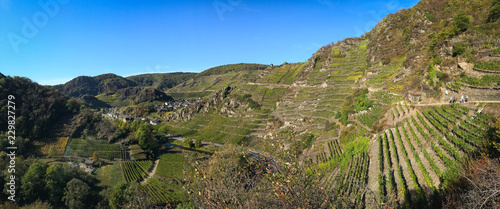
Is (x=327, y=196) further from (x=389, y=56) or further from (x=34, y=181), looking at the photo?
(x=389, y=56)

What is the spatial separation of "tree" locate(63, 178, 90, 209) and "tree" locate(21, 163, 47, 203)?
5.38m

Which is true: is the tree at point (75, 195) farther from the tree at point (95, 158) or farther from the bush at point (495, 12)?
the bush at point (495, 12)

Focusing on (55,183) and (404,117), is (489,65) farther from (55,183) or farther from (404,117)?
(55,183)

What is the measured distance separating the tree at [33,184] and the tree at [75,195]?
17.6ft

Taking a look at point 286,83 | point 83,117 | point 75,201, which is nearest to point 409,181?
point 75,201

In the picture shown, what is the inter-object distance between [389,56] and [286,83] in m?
37.5

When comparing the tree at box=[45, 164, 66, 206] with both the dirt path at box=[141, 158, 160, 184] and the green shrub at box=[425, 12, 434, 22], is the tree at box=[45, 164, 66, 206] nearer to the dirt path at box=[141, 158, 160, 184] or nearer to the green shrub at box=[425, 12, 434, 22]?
the dirt path at box=[141, 158, 160, 184]

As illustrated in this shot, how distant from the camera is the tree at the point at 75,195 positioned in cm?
3023

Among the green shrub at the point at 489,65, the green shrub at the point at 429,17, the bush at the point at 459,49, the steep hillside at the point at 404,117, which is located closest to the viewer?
the steep hillside at the point at 404,117

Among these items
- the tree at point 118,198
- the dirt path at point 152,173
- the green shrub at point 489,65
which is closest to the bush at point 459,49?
the green shrub at point 489,65

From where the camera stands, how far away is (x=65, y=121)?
70375 mm

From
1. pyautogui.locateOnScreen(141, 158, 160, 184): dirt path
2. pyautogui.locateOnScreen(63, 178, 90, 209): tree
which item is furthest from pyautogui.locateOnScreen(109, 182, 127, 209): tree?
pyautogui.locateOnScreen(141, 158, 160, 184): dirt path

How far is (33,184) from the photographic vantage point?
3284 cm

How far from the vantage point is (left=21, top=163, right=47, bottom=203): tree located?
3233cm
